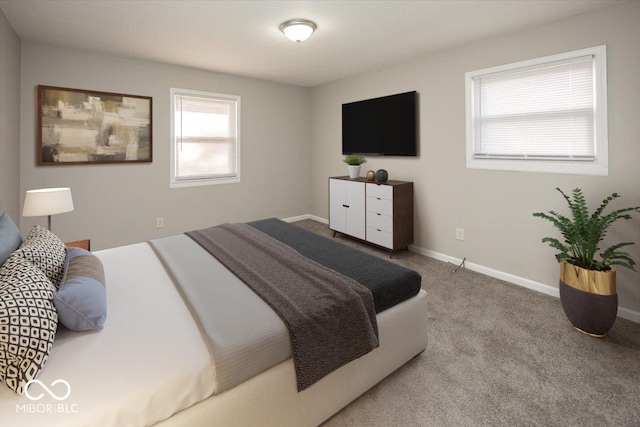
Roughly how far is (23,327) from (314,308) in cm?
104

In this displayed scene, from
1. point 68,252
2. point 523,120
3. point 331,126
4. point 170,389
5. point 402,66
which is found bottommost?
point 170,389

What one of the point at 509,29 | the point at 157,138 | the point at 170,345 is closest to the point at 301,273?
the point at 170,345

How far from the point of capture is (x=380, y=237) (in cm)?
412

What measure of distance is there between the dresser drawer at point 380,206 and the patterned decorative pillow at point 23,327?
3.34 meters

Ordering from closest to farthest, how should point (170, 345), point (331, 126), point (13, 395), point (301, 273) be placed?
point (13, 395), point (170, 345), point (301, 273), point (331, 126)

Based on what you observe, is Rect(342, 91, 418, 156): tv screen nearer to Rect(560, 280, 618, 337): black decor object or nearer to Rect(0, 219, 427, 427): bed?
Rect(560, 280, 618, 337): black decor object

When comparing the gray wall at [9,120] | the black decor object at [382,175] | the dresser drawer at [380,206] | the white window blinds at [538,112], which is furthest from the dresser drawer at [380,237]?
the gray wall at [9,120]

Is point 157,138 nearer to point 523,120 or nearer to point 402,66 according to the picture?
point 402,66

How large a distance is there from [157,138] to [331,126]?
2.65 m

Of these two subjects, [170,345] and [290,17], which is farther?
[290,17]

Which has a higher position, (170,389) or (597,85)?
(597,85)

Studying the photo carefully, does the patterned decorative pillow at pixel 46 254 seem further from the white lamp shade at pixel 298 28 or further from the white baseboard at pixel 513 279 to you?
the white baseboard at pixel 513 279

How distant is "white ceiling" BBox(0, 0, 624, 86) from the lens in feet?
8.40

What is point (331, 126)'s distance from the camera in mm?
5379
